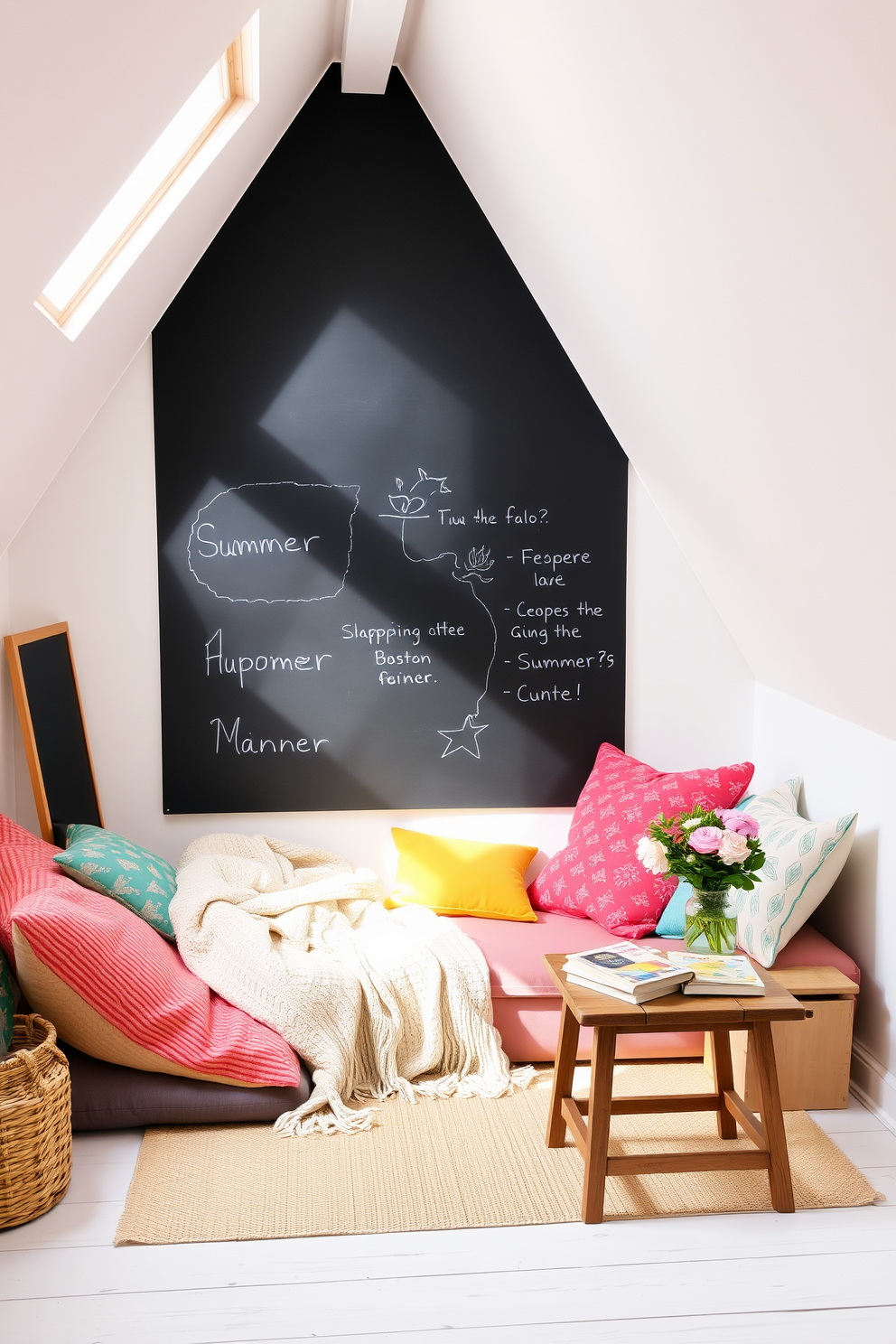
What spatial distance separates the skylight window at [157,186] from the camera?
2604 mm

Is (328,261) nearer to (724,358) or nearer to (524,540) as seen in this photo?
(524,540)

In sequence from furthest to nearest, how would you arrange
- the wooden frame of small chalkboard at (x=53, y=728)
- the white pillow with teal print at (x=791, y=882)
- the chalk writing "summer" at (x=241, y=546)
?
the chalk writing "summer" at (x=241, y=546) < the wooden frame of small chalkboard at (x=53, y=728) < the white pillow with teal print at (x=791, y=882)

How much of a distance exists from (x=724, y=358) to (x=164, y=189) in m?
1.56

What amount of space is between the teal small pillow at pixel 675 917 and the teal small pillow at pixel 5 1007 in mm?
1800

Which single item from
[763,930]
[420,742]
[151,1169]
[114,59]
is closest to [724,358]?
[114,59]

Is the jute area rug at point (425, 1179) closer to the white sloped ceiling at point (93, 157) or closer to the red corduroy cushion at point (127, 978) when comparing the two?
the red corduroy cushion at point (127, 978)

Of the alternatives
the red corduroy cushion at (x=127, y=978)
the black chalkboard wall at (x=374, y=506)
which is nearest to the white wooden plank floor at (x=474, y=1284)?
the red corduroy cushion at (x=127, y=978)

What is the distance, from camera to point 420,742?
359 cm

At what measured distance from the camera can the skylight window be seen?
8.54 ft

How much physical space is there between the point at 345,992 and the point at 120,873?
0.70 m

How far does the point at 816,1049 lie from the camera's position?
108 inches

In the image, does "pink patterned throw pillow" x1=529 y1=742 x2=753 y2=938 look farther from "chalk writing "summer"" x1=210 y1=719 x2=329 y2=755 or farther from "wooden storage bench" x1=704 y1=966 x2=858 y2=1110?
"chalk writing "summer"" x1=210 y1=719 x2=329 y2=755

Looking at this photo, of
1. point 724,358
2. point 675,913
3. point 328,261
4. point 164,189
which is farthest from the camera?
point 328,261

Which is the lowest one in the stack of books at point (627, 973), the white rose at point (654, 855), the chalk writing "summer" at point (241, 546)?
the stack of books at point (627, 973)
